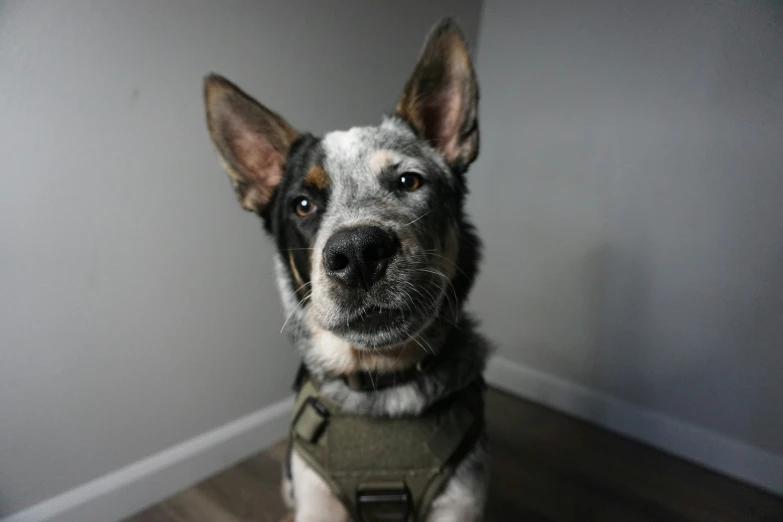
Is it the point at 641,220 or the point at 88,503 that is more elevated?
the point at 641,220

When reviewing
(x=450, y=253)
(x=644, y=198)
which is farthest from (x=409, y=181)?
(x=644, y=198)

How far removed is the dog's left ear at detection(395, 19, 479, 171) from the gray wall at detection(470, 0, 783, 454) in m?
1.25

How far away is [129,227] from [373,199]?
1031 mm

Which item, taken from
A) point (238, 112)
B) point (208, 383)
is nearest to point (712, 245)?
point (238, 112)

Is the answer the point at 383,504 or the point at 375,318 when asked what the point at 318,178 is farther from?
the point at 383,504

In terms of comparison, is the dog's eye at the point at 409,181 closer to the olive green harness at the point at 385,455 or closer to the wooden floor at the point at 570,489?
the olive green harness at the point at 385,455

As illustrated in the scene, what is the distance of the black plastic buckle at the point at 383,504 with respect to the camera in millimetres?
1245

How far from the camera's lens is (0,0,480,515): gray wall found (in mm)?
1450

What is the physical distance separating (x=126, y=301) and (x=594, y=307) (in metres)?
2.27

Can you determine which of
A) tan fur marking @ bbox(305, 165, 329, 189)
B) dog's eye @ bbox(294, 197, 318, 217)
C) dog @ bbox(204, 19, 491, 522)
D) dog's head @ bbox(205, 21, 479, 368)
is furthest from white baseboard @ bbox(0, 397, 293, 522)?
tan fur marking @ bbox(305, 165, 329, 189)

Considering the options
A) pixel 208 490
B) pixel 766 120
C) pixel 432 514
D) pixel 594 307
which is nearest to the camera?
pixel 432 514

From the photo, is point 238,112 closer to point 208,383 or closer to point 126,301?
point 126,301

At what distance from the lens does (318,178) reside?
51.7 inches

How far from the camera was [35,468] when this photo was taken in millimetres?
1596
